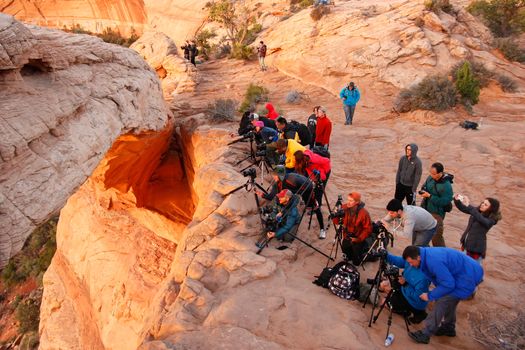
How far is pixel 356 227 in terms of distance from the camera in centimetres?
523

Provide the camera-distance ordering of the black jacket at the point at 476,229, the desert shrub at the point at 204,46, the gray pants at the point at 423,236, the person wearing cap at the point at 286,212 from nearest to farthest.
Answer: the black jacket at the point at 476,229 < the gray pants at the point at 423,236 < the person wearing cap at the point at 286,212 < the desert shrub at the point at 204,46

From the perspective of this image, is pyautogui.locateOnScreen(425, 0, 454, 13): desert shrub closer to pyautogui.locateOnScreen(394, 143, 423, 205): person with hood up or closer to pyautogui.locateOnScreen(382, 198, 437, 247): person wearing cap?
pyautogui.locateOnScreen(394, 143, 423, 205): person with hood up

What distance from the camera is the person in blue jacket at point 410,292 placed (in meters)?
4.25

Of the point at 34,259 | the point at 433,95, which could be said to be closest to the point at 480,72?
the point at 433,95

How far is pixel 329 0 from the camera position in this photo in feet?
59.4

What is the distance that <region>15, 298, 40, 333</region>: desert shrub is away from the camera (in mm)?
14367

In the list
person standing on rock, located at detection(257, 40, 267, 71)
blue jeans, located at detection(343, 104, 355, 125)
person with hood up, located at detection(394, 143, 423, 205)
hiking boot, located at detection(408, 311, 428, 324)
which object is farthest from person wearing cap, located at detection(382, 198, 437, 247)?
person standing on rock, located at detection(257, 40, 267, 71)

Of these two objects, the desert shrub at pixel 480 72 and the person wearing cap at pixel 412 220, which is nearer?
the person wearing cap at pixel 412 220

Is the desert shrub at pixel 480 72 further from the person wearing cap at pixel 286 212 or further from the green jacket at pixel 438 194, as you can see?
the person wearing cap at pixel 286 212

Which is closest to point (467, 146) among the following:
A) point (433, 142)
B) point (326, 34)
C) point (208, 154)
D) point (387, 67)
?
point (433, 142)

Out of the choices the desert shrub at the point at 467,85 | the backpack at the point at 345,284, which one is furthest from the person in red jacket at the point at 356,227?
the desert shrub at the point at 467,85

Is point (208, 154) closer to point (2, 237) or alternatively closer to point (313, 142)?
point (313, 142)

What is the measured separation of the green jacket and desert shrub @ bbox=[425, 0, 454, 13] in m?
13.2

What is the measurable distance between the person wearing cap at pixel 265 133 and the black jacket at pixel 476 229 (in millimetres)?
3761
